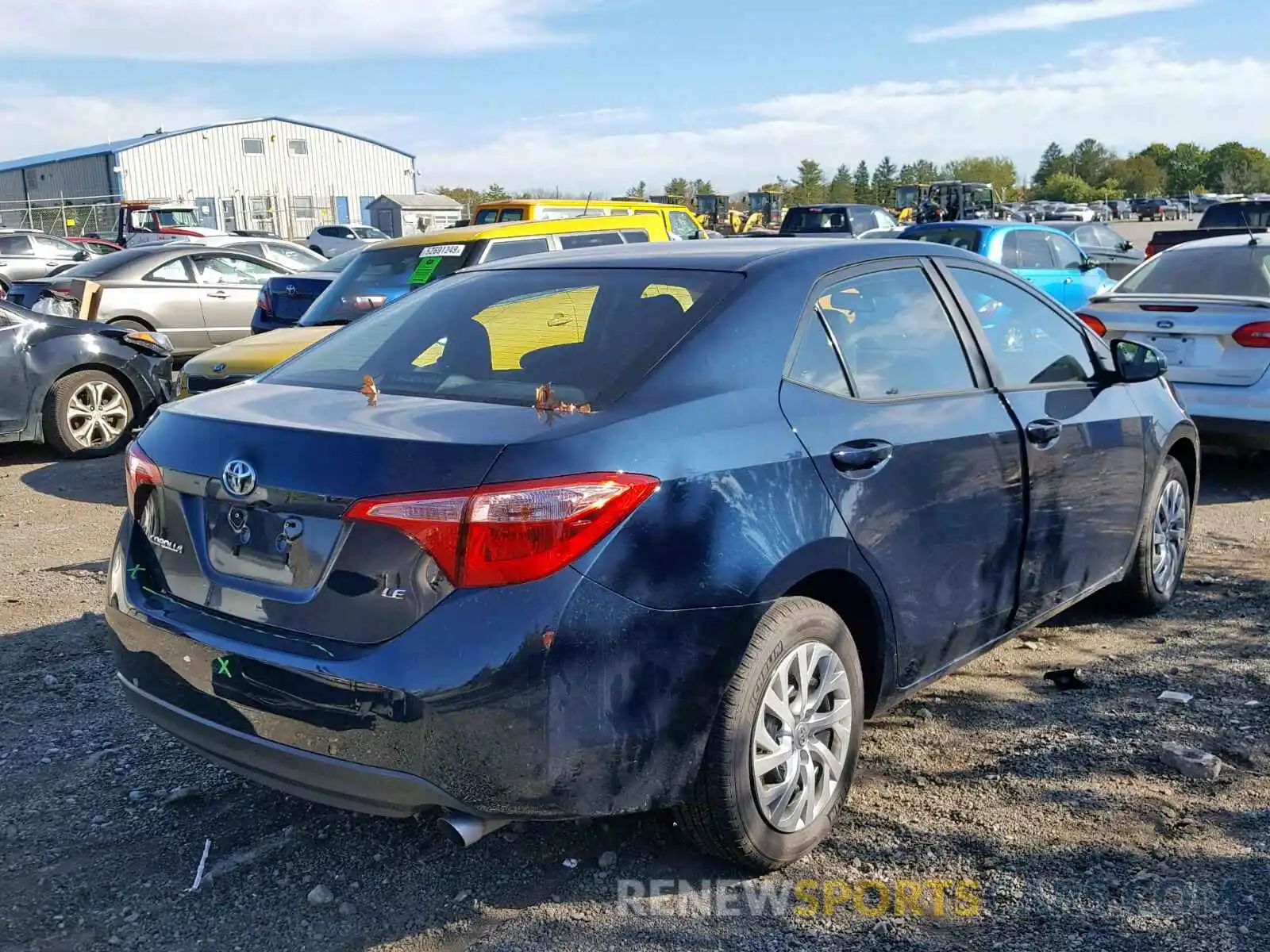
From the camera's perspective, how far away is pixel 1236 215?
21734mm

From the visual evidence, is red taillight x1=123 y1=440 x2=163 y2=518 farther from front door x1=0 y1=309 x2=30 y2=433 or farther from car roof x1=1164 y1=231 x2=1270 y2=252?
car roof x1=1164 y1=231 x2=1270 y2=252

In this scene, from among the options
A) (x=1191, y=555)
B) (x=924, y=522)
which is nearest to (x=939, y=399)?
(x=924, y=522)

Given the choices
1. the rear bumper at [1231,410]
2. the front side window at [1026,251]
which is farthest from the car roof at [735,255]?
the front side window at [1026,251]

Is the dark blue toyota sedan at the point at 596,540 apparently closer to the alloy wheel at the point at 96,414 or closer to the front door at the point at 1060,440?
the front door at the point at 1060,440

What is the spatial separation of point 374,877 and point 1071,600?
2.76 meters

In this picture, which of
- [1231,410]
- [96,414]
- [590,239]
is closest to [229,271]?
[96,414]

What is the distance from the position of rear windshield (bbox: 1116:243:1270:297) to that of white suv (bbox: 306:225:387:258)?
95.0 ft

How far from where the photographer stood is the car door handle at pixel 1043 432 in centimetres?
415

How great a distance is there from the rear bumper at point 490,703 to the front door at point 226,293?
11.6 m

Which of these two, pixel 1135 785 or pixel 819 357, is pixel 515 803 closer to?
pixel 819 357

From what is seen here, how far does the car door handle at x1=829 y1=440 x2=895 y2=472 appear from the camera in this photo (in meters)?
3.35

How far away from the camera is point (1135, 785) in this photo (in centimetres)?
376

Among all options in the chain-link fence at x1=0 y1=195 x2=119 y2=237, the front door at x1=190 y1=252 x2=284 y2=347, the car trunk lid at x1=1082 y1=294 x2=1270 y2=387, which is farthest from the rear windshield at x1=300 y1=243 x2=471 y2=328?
the chain-link fence at x1=0 y1=195 x2=119 y2=237

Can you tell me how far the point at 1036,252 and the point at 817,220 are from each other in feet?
43.9
